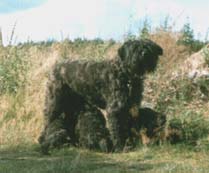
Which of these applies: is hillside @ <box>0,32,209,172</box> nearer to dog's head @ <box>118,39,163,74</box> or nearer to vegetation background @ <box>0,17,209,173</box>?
vegetation background @ <box>0,17,209,173</box>

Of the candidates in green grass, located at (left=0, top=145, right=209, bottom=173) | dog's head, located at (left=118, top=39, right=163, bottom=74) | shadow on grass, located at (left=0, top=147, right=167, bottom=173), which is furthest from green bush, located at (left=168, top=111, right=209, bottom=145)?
shadow on grass, located at (left=0, top=147, right=167, bottom=173)

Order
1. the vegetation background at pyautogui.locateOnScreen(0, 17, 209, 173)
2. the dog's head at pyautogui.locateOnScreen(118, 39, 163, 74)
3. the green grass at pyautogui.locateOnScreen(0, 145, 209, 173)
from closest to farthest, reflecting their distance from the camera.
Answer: the green grass at pyautogui.locateOnScreen(0, 145, 209, 173), the vegetation background at pyautogui.locateOnScreen(0, 17, 209, 173), the dog's head at pyautogui.locateOnScreen(118, 39, 163, 74)

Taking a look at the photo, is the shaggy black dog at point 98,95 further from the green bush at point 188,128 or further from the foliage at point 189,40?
the foliage at point 189,40

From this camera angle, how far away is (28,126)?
11.7 meters

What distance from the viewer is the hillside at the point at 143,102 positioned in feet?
30.3

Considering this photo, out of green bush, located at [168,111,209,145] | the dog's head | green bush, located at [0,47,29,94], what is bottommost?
green bush, located at [168,111,209,145]

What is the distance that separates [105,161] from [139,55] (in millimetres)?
1720

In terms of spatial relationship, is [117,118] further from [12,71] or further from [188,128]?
[12,71]

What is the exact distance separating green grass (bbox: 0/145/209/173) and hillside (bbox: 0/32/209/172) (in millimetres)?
12

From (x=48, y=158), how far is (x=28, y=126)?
7.45 feet

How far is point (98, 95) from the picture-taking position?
33.8ft

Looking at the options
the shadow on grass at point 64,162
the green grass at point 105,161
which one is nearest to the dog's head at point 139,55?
the green grass at point 105,161

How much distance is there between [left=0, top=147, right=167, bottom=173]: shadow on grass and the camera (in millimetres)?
8461

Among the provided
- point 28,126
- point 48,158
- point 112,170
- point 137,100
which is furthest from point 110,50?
point 112,170
